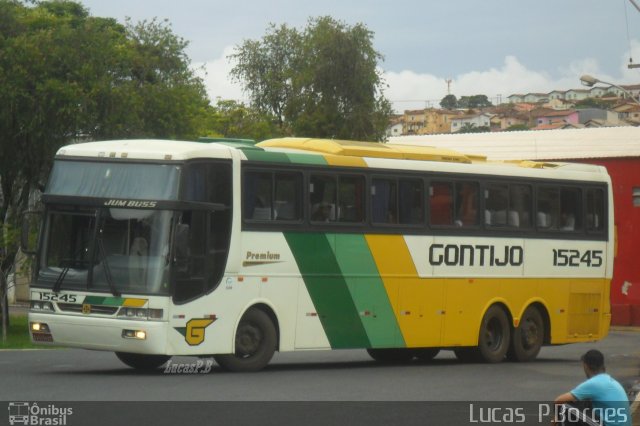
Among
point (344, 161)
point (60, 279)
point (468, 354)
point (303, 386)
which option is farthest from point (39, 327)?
point (468, 354)

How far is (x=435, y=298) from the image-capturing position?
23.2 metres

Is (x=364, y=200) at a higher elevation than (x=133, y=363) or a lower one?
higher

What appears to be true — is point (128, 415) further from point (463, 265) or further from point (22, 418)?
point (463, 265)

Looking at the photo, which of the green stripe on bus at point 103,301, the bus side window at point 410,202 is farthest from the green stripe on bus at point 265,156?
the green stripe on bus at point 103,301

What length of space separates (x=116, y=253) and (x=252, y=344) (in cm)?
264

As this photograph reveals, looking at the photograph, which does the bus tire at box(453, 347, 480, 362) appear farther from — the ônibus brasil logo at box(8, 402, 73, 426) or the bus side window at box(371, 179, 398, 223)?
the ônibus brasil logo at box(8, 402, 73, 426)

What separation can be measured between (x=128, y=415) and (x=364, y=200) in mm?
8823

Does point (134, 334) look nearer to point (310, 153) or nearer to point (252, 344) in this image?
point (252, 344)

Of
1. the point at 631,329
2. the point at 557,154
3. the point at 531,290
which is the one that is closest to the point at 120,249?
the point at 531,290

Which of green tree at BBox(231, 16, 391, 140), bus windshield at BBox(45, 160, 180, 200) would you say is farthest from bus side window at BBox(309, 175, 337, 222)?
green tree at BBox(231, 16, 391, 140)

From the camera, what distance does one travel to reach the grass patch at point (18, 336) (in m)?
29.6

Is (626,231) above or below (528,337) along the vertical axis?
above

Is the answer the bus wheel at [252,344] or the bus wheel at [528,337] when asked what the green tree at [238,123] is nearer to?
the bus wheel at [528,337]

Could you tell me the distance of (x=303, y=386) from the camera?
1795 centimetres
